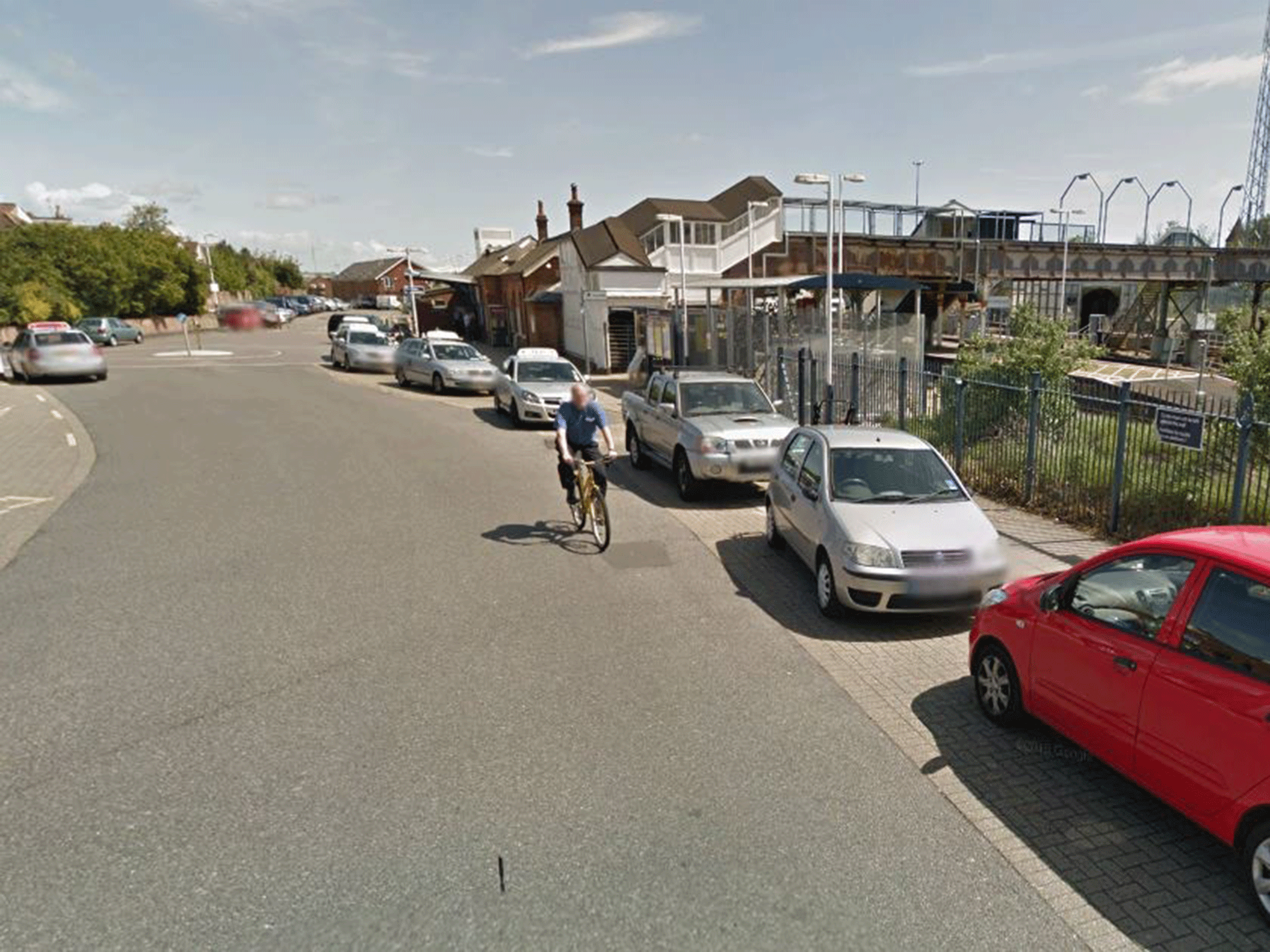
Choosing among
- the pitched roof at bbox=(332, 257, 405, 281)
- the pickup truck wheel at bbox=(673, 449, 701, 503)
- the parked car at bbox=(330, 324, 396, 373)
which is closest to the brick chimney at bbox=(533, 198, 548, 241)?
the parked car at bbox=(330, 324, 396, 373)

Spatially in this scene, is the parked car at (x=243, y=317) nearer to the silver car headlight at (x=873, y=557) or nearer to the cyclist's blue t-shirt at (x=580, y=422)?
the cyclist's blue t-shirt at (x=580, y=422)

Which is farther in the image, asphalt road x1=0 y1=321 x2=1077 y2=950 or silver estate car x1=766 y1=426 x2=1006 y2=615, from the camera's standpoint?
silver estate car x1=766 y1=426 x2=1006 y2=615

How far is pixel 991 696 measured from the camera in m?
4.19

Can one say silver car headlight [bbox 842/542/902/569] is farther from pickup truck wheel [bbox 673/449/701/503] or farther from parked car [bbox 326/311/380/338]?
parked car [bbox 326/311/380/338]

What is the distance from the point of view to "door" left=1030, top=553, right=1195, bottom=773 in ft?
10.5

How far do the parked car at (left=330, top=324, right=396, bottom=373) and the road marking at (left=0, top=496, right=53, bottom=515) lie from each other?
16.1 m

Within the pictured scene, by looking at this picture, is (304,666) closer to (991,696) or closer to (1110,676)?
(991,696)

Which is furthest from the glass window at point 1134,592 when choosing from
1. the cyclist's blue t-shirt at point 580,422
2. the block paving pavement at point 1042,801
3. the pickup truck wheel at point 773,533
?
the cyclist's blue t-shirt at point 580,422

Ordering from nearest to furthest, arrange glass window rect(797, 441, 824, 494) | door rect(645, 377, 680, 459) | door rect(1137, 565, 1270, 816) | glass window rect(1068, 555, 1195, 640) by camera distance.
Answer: door rect(1137, 565, 1270, 816) → glass window rect(1068, 555, 1195, 640) → glass window rect(797, 441, 824, 494) → door rect(645, 377, 680, 459)

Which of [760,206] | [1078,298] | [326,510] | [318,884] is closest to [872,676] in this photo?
[318,884]

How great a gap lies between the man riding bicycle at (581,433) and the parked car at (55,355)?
2000 centimetres

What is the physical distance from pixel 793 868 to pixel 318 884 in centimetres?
199

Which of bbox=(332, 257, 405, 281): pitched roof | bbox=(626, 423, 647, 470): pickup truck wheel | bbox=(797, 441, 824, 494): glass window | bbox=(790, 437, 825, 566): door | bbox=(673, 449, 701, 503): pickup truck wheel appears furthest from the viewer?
bbox=(332, 257, 405, 281): pitched roof

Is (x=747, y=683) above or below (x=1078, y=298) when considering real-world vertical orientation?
below
